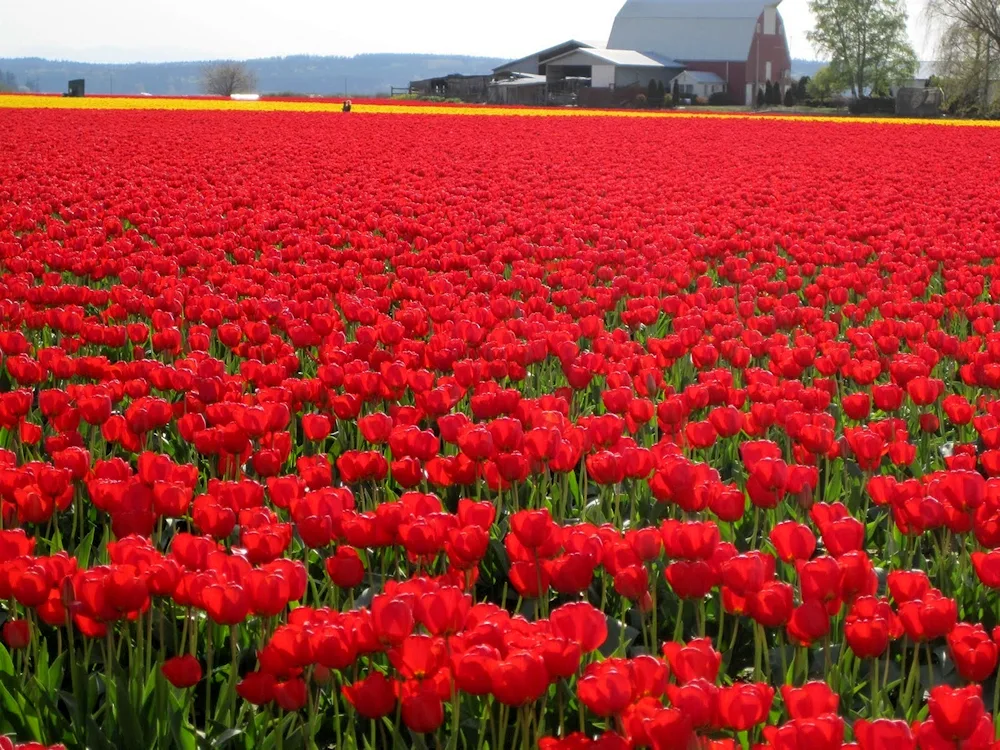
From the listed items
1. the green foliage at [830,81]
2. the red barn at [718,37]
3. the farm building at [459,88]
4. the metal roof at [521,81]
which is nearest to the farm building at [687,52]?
the red barn at [718,37]

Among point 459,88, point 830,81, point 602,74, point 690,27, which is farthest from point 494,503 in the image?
point 690,27

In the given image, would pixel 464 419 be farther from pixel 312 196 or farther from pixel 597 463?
pixel 312 196

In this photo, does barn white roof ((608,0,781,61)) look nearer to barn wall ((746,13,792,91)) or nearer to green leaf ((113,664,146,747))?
barn wall ((746,13,792,91))

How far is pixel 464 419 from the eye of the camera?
352 centimetres

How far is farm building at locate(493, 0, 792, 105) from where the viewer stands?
7219cm

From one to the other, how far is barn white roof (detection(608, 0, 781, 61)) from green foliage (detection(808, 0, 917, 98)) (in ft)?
20.7

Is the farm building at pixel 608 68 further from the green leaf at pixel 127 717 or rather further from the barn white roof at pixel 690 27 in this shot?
the green leaf at pixel 127 717

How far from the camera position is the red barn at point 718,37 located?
78.4m

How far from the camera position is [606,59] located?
231 ft

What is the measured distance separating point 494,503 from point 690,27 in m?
82.6

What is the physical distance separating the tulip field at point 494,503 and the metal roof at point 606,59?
63.7 metres

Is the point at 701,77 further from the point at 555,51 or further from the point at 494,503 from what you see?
the point at 494,503

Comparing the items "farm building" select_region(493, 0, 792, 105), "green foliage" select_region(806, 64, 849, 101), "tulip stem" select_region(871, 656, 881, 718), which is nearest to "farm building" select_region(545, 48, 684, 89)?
"farm building" select_region(493, 0, 792, 105)

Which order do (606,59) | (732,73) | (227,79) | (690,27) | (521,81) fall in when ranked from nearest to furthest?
1. (521,81)
2. (606,59)
3. (732,73)
4. (690,27)
5. (227,79)
